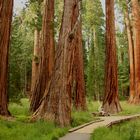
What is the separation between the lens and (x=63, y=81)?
543 inches

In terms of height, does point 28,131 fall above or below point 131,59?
below

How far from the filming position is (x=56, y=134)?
10.9 metres

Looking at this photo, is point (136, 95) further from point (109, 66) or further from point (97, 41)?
point (97, 41)

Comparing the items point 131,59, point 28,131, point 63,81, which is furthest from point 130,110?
point 28,131

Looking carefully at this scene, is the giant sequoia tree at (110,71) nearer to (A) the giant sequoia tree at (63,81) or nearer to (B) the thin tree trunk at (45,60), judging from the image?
(B) the thin tree trunk at (45,60)

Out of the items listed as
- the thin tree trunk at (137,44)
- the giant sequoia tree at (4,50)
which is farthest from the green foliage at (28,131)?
the thin tree trunk at (137,44)

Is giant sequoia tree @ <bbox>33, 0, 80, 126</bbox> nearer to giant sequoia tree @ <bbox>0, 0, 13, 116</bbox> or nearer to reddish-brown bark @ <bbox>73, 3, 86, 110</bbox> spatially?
giant sequoia tree @ <bbox>0, 0, 13, 116</bbox>

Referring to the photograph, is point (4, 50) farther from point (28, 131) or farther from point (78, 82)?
point (78, 82)

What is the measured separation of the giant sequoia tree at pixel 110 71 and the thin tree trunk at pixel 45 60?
5931 millimetres

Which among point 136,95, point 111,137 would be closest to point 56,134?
point 111,137

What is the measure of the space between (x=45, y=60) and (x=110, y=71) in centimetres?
643

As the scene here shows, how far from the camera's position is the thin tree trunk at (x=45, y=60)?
58.6 feet

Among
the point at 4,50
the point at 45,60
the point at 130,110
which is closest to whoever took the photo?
the point at 4,50

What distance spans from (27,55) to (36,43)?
76.4 ft
